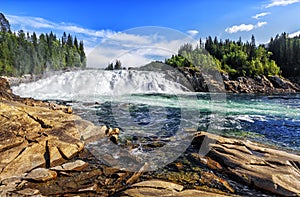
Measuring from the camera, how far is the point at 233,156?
8.59 metres

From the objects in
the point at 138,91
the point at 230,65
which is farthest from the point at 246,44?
the point at 138,91

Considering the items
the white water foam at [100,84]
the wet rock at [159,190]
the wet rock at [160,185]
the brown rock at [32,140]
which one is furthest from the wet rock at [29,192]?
the white water foam at [100,84]

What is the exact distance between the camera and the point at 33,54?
88.6 m

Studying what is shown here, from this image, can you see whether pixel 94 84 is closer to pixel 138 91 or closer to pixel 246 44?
pixel 138 91

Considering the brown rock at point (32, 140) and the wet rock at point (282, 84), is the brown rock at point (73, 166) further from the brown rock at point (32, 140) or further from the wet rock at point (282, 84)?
the wet rock at point (282, 84)

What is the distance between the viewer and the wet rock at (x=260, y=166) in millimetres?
6688

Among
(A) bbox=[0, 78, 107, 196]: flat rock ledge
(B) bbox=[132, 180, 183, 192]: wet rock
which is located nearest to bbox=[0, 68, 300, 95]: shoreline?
(A) bbox=[0, 78, 107, 196]: flat rock ledge

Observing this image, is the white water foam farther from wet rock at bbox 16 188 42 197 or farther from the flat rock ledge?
wet rock at bbox 16 188 42 197

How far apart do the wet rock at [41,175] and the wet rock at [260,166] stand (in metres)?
→ 5.80

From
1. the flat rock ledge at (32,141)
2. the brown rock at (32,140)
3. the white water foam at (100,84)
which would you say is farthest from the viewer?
the white water foam at (100,84)

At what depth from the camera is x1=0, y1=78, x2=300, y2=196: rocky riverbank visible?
21.1ft

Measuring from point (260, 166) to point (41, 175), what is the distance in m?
7.13

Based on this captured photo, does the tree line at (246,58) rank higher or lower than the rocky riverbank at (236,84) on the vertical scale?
higher

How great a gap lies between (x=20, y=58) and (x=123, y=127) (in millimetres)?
85944
